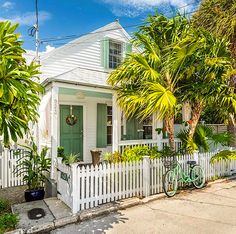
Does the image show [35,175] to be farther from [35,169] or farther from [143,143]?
[143,143]

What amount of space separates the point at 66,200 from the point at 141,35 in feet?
16.2

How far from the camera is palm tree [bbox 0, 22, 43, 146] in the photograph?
3.30m

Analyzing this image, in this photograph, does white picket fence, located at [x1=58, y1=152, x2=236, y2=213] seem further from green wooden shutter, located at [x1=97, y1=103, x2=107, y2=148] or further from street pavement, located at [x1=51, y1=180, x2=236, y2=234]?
green wooden shutter, located at [x1=97, y1=103, x2=107, y2=148]

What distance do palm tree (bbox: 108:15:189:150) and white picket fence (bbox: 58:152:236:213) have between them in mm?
1334

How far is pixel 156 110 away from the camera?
641 cm

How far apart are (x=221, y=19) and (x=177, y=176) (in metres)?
6.14

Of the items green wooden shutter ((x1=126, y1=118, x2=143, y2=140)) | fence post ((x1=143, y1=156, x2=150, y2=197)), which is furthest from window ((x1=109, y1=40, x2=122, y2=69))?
fence post ((x1=143, y1=156, x2=150, y2=197))

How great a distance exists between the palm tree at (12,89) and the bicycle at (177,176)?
415 centimetres

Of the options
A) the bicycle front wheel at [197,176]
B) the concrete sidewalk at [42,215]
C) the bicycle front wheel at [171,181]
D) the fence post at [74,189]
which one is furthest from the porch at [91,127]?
the fence post at [74,189]

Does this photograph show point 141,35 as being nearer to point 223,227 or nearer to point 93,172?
point 93,172

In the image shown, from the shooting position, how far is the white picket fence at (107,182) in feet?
17.9

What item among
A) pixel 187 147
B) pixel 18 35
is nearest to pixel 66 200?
pixel 18 35

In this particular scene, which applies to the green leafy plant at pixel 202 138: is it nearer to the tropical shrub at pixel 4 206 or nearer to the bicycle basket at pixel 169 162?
the bicycle basket at pixel 169 162

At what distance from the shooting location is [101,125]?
34.8 ft
